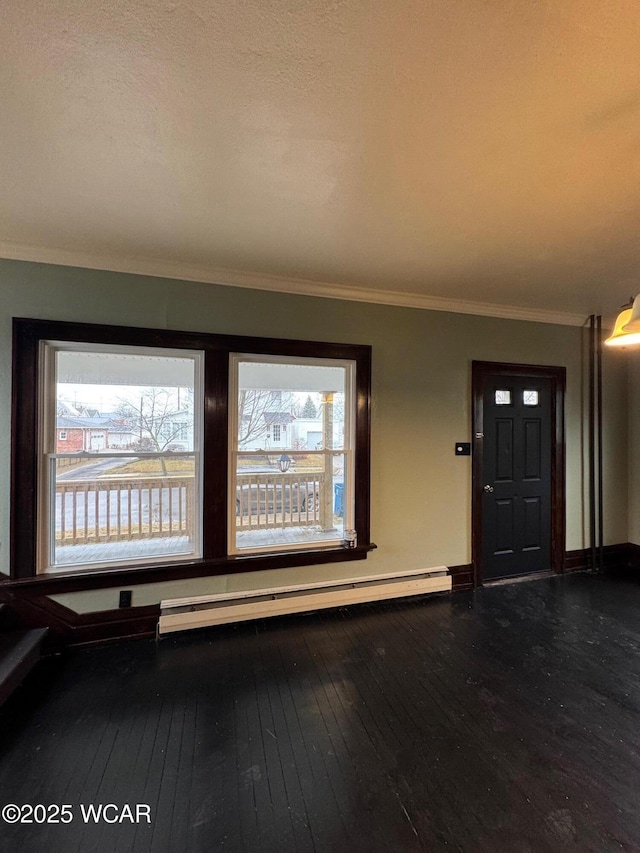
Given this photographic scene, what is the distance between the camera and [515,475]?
353 cm

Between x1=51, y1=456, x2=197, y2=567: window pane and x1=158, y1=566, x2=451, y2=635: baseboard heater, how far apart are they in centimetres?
40

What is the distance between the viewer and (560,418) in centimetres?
365

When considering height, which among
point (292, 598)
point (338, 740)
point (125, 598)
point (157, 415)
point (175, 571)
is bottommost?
point (338, 740)

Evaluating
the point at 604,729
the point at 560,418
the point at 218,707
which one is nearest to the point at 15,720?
the point at 218,707

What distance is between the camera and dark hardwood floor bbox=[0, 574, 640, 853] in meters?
1.31

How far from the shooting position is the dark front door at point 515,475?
11.3 ft

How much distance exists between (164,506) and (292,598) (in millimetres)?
1228

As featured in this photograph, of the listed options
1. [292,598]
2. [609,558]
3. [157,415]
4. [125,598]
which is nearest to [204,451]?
[157,415]

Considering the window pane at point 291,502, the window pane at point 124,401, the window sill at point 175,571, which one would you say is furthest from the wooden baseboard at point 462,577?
the window pane at point 124,401

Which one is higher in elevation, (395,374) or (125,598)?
(395,374)

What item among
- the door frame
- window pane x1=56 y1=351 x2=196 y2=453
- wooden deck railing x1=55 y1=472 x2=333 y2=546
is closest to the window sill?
wooden deck railing x1=55 y1=472 x2=333 y2=546

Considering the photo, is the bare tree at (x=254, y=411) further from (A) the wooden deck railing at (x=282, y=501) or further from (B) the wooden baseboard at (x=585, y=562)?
(B) the wooden baseboard at (x=585, y=562)

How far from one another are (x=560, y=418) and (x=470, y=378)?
1.16 m

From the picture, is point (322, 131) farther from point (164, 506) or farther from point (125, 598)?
point (125, 598)
